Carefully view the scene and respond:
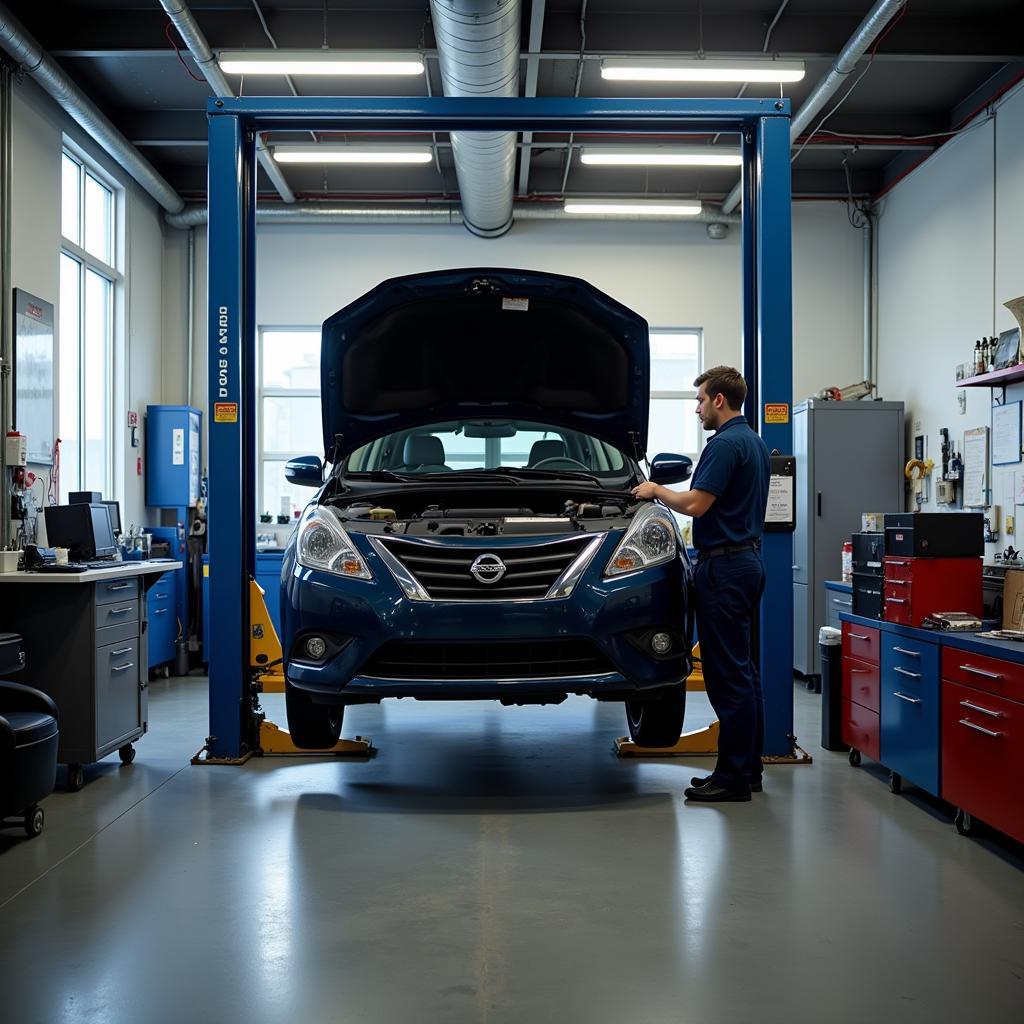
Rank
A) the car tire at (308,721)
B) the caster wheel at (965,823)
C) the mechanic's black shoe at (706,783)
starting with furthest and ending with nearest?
the car tire at (308,721) < the mechanic's black shoe at (706,783) < the caster wheel at (965,823)

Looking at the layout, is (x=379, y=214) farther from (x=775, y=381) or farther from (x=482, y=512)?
(x=482, y=512)

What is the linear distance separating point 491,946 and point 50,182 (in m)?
6.44

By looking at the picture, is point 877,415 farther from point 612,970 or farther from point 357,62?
point 612,970

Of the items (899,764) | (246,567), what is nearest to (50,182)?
(246,567)

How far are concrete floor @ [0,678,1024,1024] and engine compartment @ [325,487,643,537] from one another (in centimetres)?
105

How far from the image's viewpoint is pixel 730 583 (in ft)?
12.4

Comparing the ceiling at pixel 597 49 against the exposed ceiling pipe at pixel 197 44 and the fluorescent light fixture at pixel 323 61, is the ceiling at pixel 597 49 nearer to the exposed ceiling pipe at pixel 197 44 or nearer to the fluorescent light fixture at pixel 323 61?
the exposed ceiling pipe at pixel 197 44

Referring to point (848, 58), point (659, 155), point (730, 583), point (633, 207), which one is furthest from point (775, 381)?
Result: point (633, 207)

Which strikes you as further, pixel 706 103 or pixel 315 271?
pixel 315 271

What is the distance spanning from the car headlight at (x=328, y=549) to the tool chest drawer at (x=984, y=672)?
81.2 inches

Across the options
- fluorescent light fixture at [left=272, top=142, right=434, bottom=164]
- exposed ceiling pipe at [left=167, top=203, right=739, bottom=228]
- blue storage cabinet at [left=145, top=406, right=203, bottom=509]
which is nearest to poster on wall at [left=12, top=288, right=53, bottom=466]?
blue storage cabinet at [left=145, top=406, right=203, bottom=509]

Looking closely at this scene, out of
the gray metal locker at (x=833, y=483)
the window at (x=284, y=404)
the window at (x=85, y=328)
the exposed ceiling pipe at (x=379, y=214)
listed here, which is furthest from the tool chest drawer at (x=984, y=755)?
the window at (x=284, y=404)

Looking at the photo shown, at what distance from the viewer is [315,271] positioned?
9.49 meters

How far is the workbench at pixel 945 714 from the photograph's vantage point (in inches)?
122
